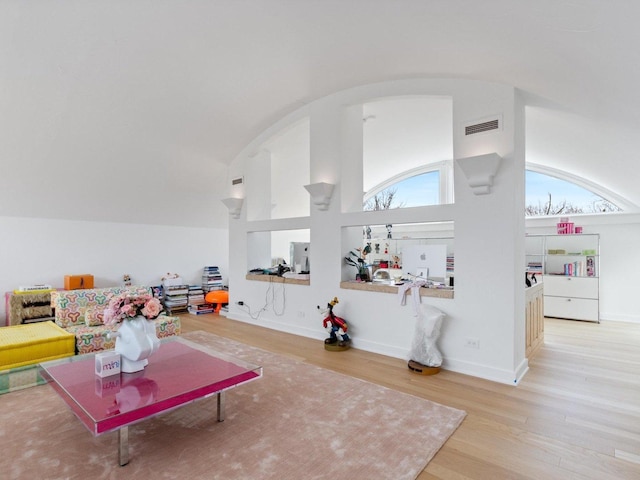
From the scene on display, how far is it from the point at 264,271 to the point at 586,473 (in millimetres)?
4418

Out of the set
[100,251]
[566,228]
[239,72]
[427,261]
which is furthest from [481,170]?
[100,251]

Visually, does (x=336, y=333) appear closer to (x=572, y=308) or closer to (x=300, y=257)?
(x=300, y=257)

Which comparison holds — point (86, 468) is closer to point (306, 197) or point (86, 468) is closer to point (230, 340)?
point (230, 340)

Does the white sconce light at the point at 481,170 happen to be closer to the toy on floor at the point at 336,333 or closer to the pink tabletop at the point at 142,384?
the toy on floor at the point at 336,333

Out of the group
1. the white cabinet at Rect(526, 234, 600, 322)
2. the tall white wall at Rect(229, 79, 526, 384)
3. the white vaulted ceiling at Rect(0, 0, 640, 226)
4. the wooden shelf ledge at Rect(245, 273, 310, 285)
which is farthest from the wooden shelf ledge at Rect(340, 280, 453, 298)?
the white cabinet at Rect(526, 234, 600, 322)

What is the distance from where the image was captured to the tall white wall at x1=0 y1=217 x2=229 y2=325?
5102mm

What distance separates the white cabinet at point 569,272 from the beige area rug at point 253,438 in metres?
4.33

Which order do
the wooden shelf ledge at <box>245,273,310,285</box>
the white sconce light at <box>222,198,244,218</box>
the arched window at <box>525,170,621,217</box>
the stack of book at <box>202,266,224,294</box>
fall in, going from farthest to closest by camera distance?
the stack of book at <box>202,266,224,294</box>, the arched window at <box>525,170,621,217</box>, the white sconce light at <box>222,198,244,218</box>, the wooden shelf ledge at <box>245,273,310,285</box>

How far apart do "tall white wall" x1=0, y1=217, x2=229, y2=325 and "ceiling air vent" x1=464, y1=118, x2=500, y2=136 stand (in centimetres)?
564

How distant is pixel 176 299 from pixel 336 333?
11.7ft

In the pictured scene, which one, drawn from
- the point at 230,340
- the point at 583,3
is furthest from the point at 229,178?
the point at 583,3

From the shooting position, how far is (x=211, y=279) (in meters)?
6.94

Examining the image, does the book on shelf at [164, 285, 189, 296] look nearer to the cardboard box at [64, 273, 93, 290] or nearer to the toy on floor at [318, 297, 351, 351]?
the cardboard box at [64, 273, 93, 290]

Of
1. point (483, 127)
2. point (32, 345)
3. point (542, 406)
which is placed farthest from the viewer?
point (483, 127)
